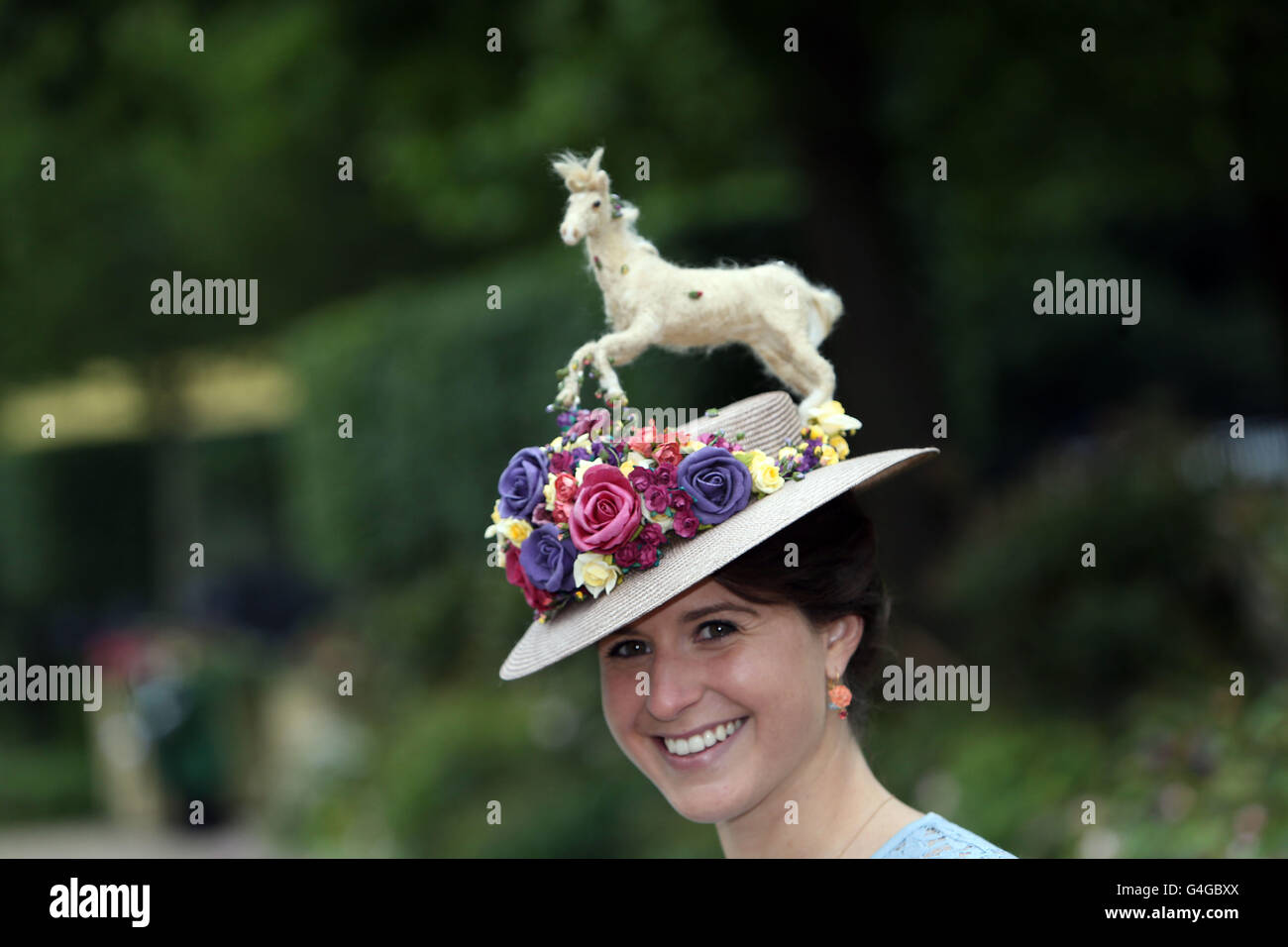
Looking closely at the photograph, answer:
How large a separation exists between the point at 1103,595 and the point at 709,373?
3.16 meters

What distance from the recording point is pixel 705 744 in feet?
8.93

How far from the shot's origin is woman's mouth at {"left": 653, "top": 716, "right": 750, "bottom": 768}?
2.72 meters

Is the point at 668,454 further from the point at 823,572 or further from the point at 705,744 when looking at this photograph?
the point at 705,744

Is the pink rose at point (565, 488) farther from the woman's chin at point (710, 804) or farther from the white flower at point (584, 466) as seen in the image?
the woman's chin at point (710, 804)

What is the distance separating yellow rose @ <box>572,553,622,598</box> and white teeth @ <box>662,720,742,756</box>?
33cm

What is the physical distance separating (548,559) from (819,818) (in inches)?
29.7

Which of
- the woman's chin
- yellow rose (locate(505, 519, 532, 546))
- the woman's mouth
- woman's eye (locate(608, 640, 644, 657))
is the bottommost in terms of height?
the woman's chin

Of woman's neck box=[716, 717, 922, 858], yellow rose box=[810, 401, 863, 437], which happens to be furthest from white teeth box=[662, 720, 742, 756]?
yellow rose box=[810, 401, 863, 437]

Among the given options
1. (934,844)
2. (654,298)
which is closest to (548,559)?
(654,298)

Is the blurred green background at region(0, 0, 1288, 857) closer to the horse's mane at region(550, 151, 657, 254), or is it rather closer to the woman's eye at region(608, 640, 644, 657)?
the horse's mane at region(550, 151, 657, 254)

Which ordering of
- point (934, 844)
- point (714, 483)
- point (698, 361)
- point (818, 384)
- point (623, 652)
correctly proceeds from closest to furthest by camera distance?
point (934, 844)
point (714, 483)
point (623, 652)
point (818, 384)
point (698, 361)

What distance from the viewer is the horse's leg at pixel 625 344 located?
9.02ft
